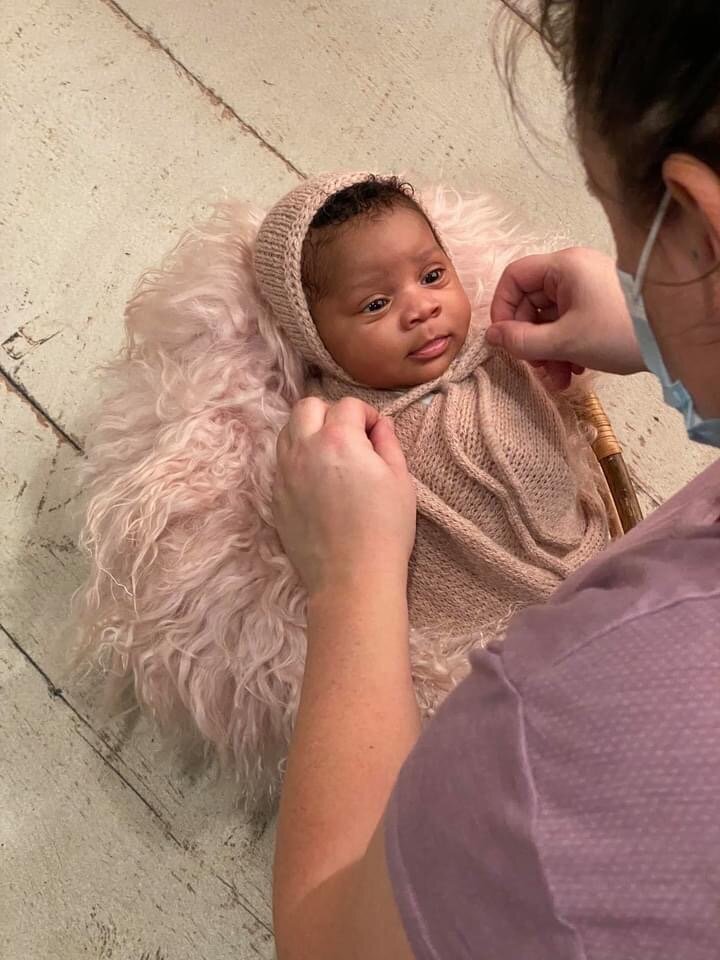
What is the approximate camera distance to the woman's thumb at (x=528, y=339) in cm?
76

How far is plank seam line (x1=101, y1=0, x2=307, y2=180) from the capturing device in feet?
3.91

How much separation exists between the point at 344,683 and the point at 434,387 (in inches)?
14.0

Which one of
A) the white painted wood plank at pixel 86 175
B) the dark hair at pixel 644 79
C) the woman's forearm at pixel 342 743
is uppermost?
the white painted wood plank at pixel 86 175

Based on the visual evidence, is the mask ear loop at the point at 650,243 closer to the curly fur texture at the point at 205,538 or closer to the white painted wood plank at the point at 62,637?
the curly fur texture at the point at 205,538

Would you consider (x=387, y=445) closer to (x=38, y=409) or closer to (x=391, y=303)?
(x=391, y=303)

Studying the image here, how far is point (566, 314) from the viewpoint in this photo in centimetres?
76

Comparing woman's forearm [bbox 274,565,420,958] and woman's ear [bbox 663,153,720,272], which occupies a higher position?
woman's ear [bbox 663,153,720,272]

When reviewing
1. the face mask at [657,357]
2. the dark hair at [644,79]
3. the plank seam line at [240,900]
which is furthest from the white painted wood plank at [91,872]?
the dark hair at [644,79]

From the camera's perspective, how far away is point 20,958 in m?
0.87

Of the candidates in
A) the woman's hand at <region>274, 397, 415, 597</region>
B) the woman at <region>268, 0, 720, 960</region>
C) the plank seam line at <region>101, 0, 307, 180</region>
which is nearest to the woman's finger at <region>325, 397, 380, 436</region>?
the woman's hand at <region>274, 397, 415, 597</region>

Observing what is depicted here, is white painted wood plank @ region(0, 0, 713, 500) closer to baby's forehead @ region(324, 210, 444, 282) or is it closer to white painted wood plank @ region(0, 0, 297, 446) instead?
→ white painted wood plank @ region(0, 0, 297, 446)

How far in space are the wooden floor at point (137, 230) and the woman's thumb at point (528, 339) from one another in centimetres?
26

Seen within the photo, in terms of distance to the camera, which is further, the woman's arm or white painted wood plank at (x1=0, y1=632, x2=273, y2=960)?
white painted wood plank at (x1=0, y1=632, x2=273, y2=960)

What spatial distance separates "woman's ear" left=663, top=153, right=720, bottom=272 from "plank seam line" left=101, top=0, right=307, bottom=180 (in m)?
0.91
